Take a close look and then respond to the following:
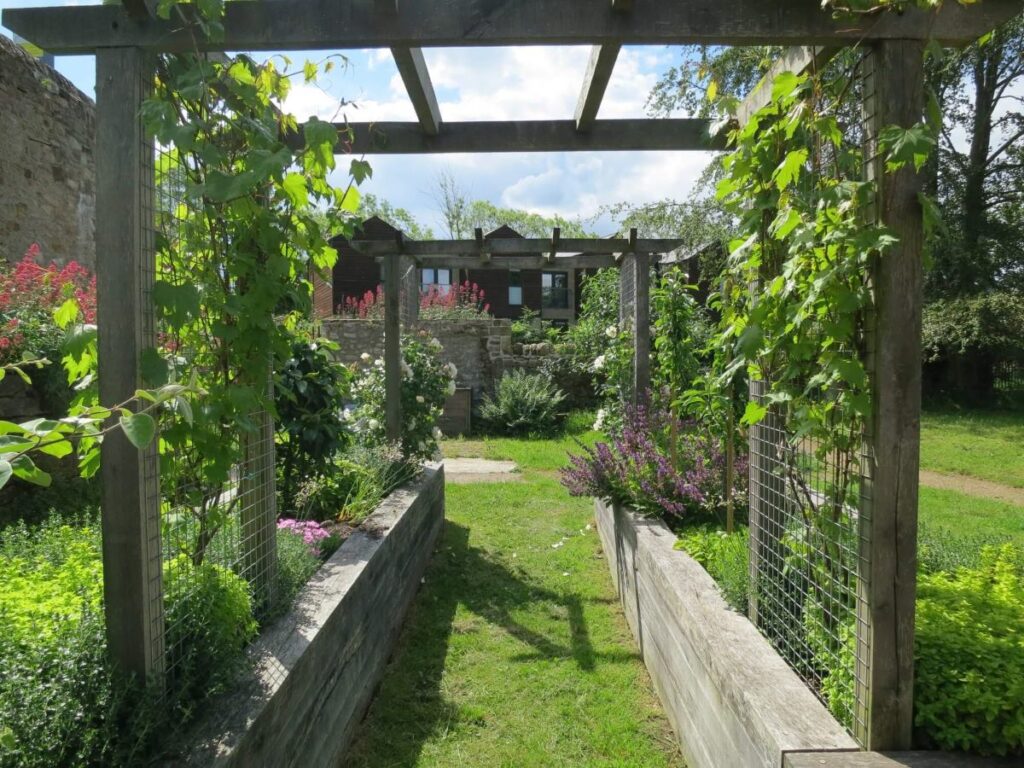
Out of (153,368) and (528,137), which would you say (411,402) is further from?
(153,368)

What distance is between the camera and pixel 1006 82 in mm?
15820

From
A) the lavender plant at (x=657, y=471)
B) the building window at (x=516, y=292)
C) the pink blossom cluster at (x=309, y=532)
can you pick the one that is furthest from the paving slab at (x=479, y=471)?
the building window at (x=516, y=292)

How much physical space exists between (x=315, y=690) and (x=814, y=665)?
1673 millimetres

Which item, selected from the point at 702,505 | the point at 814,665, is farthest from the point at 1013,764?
the point at 702,505

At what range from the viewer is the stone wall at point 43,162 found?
232 inches

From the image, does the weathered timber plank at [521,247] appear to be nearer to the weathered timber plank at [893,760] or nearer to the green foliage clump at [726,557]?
the green foliage clump at [726,557]

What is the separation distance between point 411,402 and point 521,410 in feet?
18.9

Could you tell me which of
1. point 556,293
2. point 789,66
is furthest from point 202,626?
point 556,293

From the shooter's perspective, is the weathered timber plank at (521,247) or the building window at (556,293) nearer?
the weathered timber plank at (521,247)

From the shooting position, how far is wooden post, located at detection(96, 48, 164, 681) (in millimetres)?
1758

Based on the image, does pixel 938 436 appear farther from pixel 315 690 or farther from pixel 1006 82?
pixel 315 690

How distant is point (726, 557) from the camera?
3117 mm

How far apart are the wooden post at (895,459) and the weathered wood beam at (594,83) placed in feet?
3.02

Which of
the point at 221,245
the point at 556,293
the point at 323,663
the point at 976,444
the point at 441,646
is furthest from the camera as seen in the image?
the point at 556,293
